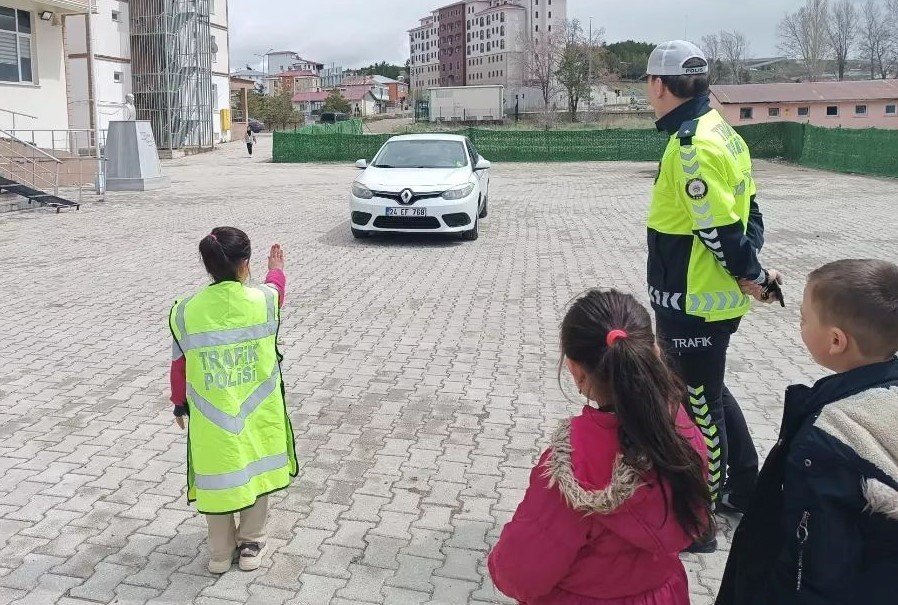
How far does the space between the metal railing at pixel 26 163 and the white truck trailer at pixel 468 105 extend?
2399 inches

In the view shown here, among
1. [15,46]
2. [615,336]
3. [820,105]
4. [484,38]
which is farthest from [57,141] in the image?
[484,38]

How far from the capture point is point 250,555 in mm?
3537

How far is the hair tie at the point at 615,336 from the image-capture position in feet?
6.39

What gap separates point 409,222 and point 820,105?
65660mm

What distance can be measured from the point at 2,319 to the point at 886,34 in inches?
4367

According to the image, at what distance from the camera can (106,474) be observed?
4.53 meters

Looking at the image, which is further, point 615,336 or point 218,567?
point 218,567

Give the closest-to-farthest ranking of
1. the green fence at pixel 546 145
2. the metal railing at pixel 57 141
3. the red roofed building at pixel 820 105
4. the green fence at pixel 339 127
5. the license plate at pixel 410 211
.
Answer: the license plate at pixel 410 211 < the metal railing at pixel 57 141 < the green fence at pixel 546 145 < the green fence at pixel 339 127 < the red roofed building at pixel 820 105

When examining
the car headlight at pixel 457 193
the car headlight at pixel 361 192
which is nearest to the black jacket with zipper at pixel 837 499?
the car headlight at pixel 457 193

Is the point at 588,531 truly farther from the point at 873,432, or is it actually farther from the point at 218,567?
the point at 218,567

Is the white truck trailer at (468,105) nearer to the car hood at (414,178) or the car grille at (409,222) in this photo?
the car hood at (414,178)

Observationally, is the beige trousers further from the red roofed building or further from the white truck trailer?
the white truck trailer

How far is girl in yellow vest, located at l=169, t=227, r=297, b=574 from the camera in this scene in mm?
3297

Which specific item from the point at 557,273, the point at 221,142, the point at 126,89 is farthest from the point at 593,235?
the point at 221,142
